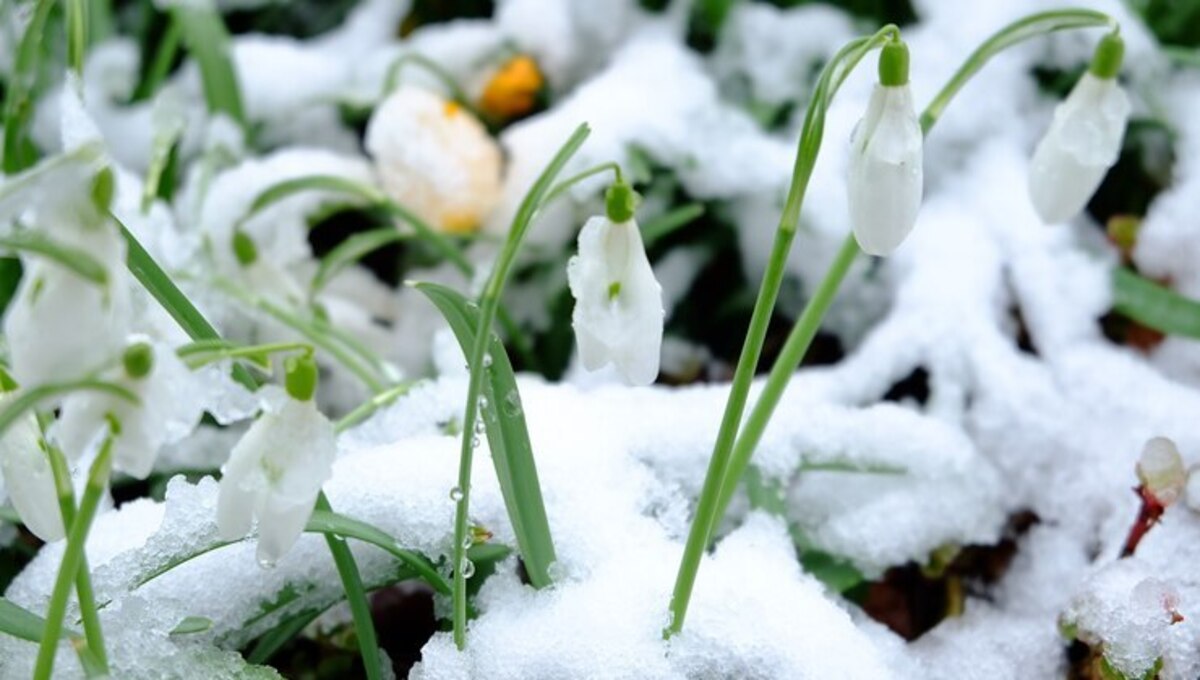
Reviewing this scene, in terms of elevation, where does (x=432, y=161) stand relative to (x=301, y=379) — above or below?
below

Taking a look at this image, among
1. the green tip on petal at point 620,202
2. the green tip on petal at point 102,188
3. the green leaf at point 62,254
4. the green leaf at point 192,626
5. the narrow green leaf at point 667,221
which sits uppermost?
the green tip on petal at point 102,188

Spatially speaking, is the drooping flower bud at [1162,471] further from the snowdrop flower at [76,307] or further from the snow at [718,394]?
the snowdrop flower at [76,307]

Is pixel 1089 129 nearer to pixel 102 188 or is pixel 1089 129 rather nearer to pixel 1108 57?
pixel 1108 57

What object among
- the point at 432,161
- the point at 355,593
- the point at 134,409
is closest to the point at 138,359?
the point at 134,409

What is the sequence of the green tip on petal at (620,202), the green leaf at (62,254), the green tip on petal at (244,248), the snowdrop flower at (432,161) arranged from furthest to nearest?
the snowdrop flower at (432,161), the green tip on petal at (244,248), the green tip on petal at (620,202), the green leaf at (62,254)

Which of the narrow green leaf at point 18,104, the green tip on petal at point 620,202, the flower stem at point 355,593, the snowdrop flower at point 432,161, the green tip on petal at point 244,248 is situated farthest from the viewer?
the snowdrop flower at point 432,161

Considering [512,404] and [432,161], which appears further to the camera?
[432,161]

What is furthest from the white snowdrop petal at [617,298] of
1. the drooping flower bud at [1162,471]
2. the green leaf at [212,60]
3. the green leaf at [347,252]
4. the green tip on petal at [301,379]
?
the green leaf at [212,60]
